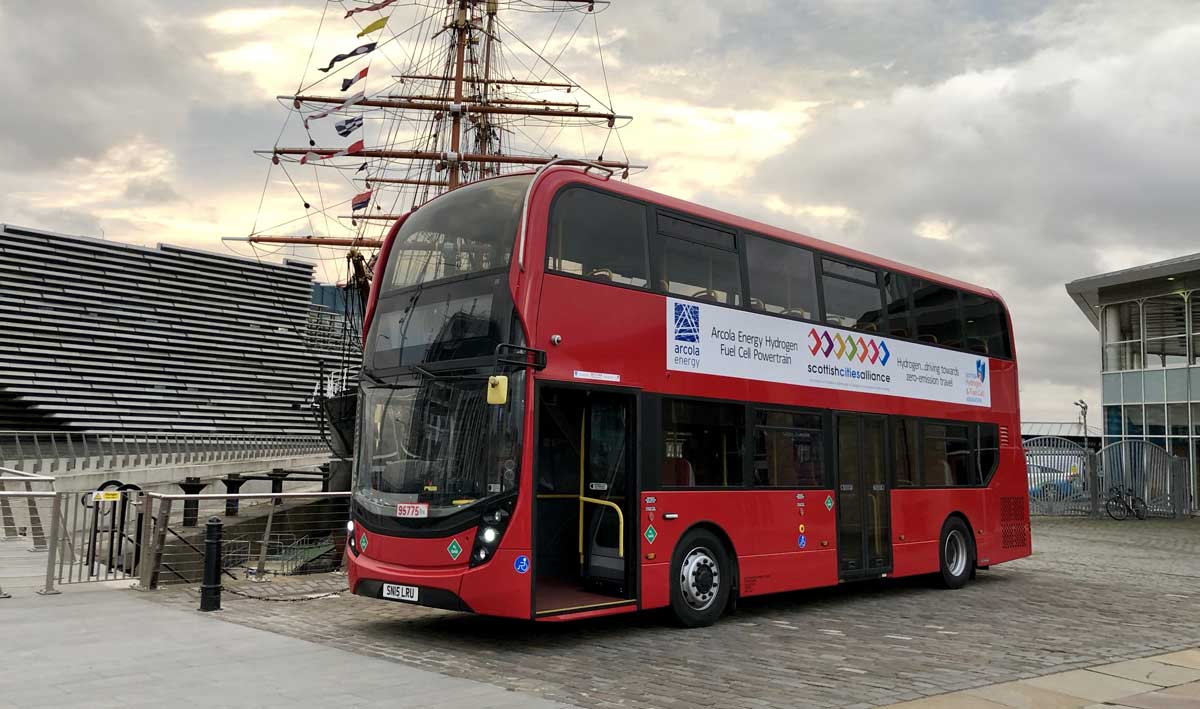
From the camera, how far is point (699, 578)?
9.97 meters

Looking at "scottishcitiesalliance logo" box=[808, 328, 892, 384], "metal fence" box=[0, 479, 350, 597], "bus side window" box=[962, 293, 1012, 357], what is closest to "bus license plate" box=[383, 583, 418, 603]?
"metal fence" box=[0, 479, 350, 597]

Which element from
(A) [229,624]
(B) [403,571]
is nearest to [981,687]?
(B) [403,571]

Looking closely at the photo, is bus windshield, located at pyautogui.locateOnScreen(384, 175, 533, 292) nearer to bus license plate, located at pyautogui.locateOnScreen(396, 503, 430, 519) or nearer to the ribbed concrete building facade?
bus license plate, located at pyautogui.locateOnScreen(396, 503, 430, 519)

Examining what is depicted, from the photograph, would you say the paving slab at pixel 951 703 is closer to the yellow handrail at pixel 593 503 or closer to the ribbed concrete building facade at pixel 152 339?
the yellow handrail at pixel 593 503

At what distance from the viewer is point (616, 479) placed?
374 inches

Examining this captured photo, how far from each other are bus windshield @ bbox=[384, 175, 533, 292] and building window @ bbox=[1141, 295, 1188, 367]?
29.8 m

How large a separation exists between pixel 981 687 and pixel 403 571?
188 inches

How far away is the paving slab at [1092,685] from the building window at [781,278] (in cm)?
491

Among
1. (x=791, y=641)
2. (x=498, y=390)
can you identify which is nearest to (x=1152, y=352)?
(x=791, y=641)

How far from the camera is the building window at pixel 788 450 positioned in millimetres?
10906

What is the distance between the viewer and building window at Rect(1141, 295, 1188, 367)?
32.0 m

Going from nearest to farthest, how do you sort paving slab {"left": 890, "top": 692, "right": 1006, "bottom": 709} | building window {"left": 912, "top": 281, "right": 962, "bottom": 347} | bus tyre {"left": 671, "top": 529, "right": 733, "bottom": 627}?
paving slab {"left": 890, "top": 692, "right": 1006, "bottom": 709} < bus tyre {"left": 671, "top": 529, "right": 733, "bottom": 627} < building window {"left": 912, "top": 281, "right": 962, "bottom": 347}

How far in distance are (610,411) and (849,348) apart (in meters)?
4.05

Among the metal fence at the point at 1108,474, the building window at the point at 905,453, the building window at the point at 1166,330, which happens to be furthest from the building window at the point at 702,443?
the building window at the point at 1166,330
